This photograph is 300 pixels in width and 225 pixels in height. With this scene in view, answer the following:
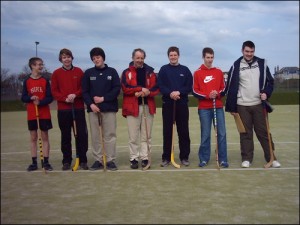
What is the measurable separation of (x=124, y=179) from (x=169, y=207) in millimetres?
1410

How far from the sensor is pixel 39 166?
20.8 feet

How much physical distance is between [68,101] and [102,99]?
20.7 inches

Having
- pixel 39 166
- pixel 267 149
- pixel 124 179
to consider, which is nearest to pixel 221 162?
pixel 267 149

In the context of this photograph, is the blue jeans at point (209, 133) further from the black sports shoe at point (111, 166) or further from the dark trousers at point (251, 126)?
the black sports shoe at point (111, 166)

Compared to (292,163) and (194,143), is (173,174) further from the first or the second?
(194,143)

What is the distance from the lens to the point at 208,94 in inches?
233

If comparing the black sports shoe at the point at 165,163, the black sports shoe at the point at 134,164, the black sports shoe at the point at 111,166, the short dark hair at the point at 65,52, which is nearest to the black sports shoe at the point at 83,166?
the black sports shoe at the point at 111,166

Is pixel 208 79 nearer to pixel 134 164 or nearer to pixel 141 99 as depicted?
pixel 141 99

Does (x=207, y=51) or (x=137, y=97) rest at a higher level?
(x=207, y=51)

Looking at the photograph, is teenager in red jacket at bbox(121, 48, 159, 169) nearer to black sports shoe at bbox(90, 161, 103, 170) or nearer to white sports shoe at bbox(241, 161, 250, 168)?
black sports shoe at bbox(90, 161, 103, 170)

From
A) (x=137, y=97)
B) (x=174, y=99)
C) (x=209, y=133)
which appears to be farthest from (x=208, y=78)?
(x=137, y=97)

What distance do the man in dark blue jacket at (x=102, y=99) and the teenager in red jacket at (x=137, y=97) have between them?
0.58 ft

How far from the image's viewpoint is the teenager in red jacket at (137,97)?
230 inches

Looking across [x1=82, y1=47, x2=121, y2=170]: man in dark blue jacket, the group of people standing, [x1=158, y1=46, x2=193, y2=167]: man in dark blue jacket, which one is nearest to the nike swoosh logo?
the group of people standing
